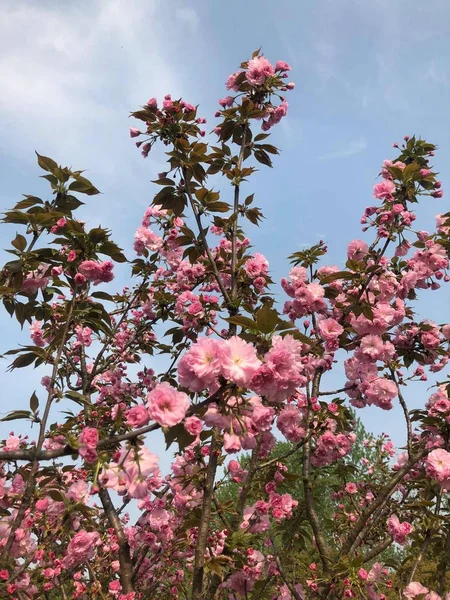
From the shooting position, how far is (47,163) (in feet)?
9.93

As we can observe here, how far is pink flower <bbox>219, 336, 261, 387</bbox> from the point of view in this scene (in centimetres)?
159

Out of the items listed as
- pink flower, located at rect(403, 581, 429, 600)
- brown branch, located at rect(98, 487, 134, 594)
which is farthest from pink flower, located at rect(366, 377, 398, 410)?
brown branch, located at rect(98, 487, 134, 594)

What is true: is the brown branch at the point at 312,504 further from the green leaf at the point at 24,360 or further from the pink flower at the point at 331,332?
the green leaf at the point at 24,360

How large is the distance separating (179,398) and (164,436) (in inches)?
6.4

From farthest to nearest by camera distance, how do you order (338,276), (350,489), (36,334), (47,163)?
(36,334)
(350,489)
(338,276)
(47,163)

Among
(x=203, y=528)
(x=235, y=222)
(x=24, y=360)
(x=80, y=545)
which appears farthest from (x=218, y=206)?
(x=80, y=545)

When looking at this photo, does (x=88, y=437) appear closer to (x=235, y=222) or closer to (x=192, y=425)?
(x=192, y=425)

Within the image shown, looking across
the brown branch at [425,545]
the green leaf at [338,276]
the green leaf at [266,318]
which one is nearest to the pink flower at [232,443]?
the green leaf at [266,318]

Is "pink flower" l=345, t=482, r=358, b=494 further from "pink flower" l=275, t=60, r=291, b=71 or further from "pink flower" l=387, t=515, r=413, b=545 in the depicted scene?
"pink flower" l=275, t=60, r=291, b=71

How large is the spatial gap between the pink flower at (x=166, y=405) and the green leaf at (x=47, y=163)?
2009 millimetres

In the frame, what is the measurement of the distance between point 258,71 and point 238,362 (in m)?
2.89

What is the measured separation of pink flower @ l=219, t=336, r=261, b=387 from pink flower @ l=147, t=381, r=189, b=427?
166 millimetres

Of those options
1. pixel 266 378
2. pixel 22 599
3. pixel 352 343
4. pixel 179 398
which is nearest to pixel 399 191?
pixel 352 343

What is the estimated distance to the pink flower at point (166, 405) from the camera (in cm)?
151
